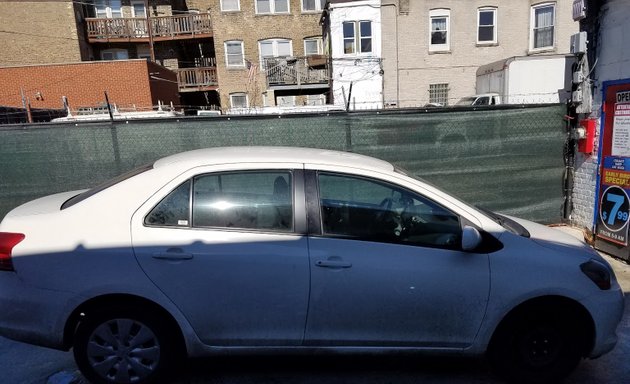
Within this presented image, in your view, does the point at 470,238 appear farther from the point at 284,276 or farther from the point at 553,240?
the point at 284,276

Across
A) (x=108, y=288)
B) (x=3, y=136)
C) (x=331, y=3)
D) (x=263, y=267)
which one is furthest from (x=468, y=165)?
(x=331, y=3)

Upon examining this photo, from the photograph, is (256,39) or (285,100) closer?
(285,100)

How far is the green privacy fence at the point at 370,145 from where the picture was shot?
5562mm

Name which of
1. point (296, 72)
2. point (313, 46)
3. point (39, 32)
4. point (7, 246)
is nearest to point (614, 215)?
point (7, 246)

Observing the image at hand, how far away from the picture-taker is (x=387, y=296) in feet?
8.63

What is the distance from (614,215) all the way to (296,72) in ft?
60.7

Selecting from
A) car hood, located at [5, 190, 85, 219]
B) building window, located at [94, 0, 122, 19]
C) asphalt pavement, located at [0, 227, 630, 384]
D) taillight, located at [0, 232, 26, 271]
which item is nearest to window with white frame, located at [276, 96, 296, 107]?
building window, located at [94, 0, 122, 19]

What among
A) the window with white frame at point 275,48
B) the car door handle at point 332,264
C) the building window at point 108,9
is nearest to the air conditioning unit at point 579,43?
the car door handle at point 332,264

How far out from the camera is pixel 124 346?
2662 mm

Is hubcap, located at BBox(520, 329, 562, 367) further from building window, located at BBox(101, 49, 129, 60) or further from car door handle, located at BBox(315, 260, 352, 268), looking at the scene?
building window, located at BBox(101, 49, 129, 60)

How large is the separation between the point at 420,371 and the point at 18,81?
22.1m

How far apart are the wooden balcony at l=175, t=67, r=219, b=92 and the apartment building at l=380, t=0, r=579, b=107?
38.1 feet

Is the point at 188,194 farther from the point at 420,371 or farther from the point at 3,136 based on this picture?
the point at 3,136

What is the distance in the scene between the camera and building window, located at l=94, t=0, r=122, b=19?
1041 inches
